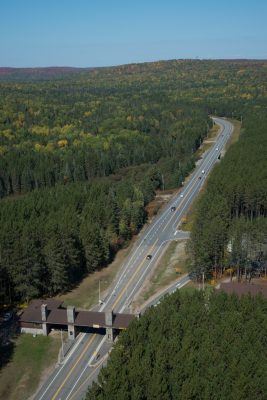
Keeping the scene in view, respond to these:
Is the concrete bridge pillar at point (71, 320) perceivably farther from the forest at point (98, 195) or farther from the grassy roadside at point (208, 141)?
the grassy roadside at point (208, 141)

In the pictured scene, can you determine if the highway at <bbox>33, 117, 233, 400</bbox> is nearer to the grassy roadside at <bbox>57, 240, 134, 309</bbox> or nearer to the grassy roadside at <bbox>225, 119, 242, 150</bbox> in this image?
the grassy roadside at <bbox>57, 240, 134, 309</bbox>

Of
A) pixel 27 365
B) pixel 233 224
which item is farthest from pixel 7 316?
pixel 233 224

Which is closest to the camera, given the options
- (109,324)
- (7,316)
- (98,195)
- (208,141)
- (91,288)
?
(109,324)

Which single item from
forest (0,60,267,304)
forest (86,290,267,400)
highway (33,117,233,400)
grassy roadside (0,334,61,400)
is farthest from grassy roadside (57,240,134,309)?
forest (86,290,267,400)

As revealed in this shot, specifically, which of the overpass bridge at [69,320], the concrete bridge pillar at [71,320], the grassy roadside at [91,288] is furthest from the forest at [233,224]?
the concrete bridge pillar at [71,320]

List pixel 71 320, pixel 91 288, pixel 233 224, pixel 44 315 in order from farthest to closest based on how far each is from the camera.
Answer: pixel 233 224, pixel 91 288, pixel 44 315, pixel 71 320

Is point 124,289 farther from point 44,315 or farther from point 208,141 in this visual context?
point 208,141
